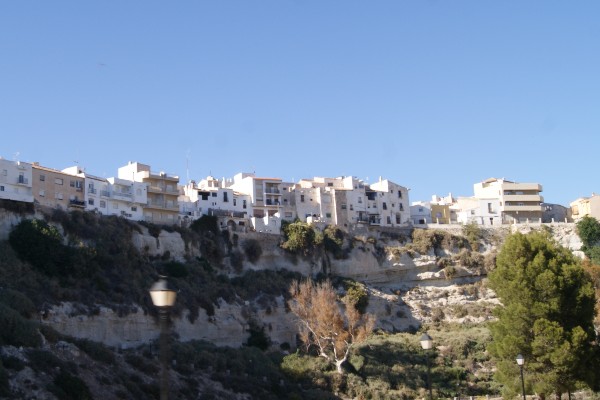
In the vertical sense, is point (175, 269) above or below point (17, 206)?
below

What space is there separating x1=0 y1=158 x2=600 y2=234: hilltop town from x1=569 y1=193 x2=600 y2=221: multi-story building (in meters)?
0.13

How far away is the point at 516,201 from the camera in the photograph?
101438 millimetres

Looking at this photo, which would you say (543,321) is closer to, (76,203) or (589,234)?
(76,203)

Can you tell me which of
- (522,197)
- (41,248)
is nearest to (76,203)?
(41,248)

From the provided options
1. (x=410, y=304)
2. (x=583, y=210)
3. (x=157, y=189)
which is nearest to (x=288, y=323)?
(x=410, y=304)

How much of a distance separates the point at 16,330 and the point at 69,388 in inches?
231

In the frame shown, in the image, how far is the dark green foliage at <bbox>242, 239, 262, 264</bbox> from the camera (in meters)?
76.5

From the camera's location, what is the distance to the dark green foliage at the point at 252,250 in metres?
76.5

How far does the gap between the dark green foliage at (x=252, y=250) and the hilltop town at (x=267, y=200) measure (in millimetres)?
2241

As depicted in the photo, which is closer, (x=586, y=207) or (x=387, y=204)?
(x=387, y=204)

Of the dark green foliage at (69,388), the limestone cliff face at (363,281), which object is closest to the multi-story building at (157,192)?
the limestone cliff face at (363,281)

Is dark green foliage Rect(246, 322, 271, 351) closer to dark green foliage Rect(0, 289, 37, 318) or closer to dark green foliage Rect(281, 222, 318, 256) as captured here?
dark green foliage Rect(281, 222, 318, 256)

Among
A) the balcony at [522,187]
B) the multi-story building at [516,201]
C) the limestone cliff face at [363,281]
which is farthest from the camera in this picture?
the balcony at [522,187]

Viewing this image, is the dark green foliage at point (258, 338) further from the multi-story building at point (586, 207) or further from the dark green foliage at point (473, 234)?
the multi-story building at point (586, 207)
